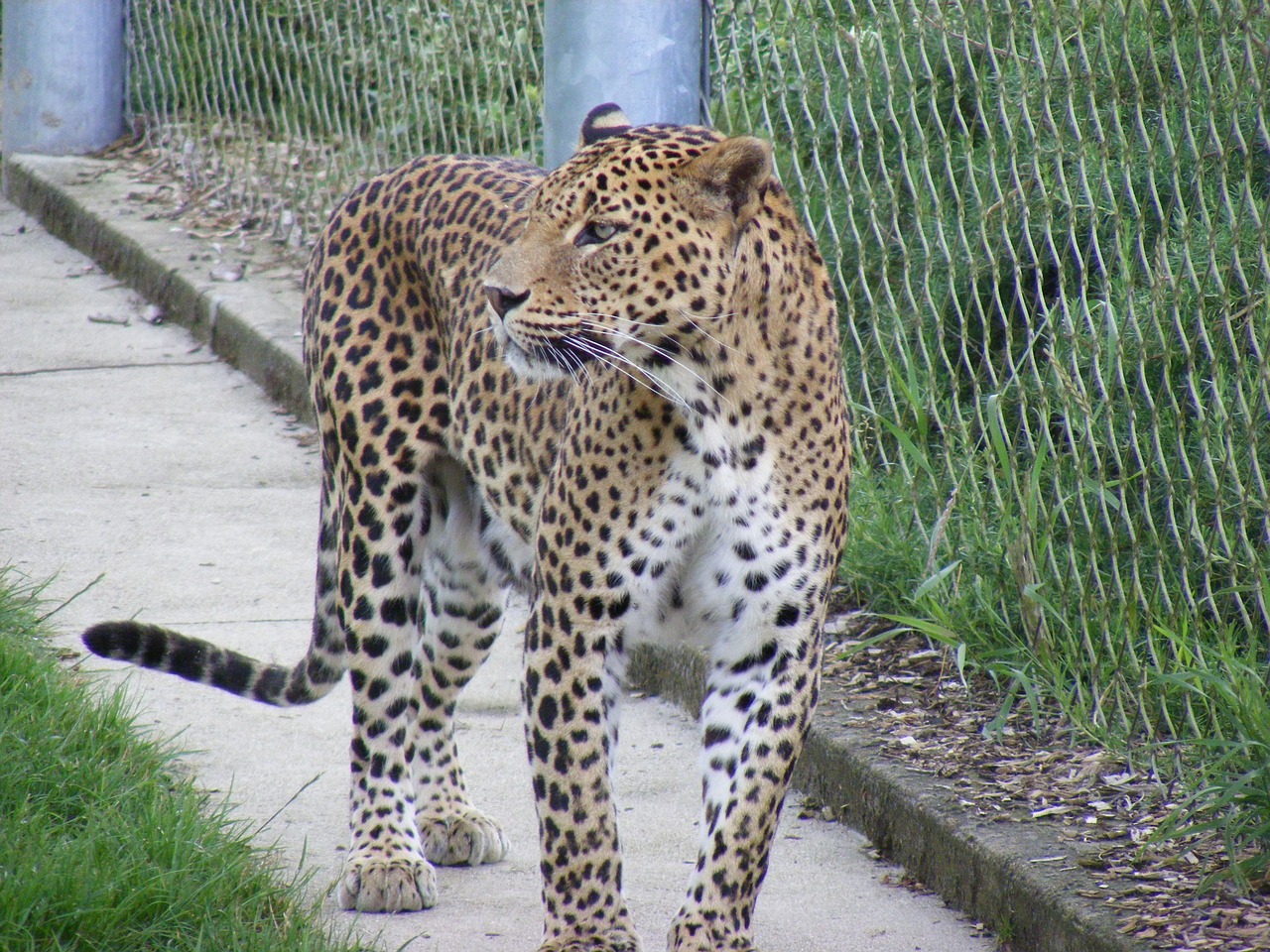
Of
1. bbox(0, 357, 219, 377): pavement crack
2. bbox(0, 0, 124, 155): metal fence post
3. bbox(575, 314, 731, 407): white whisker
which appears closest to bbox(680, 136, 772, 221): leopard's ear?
bbox(575, 314, 731, 407): white whisker

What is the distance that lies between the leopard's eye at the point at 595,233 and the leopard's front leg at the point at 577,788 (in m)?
0.72

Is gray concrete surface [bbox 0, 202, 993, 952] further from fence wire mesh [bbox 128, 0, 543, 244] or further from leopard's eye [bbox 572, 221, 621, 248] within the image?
leopard's eye [bbox 572, 221, 621, 248]

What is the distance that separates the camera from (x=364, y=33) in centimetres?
871

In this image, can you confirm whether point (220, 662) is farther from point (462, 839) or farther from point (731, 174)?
point (731, 174)

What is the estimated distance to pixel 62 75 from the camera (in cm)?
1042

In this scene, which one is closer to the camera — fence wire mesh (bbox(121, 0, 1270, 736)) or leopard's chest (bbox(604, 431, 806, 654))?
leopard's chest (bbox(604, 431, 806, 654))

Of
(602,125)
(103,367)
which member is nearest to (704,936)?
(602,125)

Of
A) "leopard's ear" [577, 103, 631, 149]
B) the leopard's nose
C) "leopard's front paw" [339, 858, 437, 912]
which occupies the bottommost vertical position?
"leopard's front paw" [339, 858, 437, 912]

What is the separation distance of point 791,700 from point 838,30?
2.67 m

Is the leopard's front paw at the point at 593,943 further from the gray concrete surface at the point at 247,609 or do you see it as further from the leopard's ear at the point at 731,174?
the leopard's ear at the point at 731,174

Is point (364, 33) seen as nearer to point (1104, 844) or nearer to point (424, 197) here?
point (424, 197)

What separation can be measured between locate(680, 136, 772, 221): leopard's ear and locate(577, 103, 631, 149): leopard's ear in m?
0.26

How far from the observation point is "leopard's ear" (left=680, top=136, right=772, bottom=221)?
325 cm

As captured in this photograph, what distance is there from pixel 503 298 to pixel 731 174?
1.61ft
